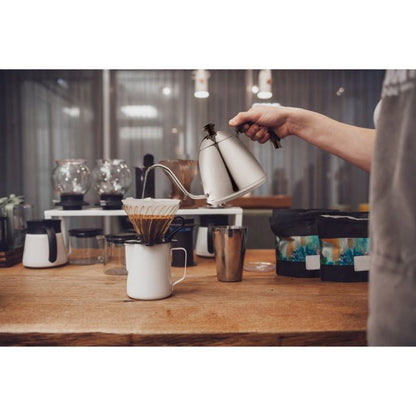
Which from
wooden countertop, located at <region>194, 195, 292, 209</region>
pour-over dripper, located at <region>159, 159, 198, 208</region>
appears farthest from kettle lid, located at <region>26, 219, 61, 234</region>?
wooden countertop, located at <region>194, 195, 292, 209</region>

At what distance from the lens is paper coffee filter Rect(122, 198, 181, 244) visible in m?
1.00

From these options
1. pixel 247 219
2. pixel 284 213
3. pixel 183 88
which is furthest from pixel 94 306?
pixel 183 88

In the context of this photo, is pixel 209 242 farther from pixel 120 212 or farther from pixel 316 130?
pixel 316 130

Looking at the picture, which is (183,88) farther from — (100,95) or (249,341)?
(249,341)

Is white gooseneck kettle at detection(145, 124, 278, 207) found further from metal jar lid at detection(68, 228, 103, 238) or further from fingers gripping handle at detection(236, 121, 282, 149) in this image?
metal jar lid at detection(68, 228, 103, 238)

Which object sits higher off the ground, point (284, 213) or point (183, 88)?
point (183, 88)

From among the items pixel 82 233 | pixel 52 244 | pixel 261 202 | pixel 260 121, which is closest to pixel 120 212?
pixel 82 233

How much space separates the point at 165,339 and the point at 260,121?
0.75m

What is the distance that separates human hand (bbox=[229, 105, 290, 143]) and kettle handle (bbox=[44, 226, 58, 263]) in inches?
29.5

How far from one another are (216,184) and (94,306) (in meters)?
0.42

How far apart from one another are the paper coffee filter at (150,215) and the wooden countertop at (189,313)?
0.56 feet

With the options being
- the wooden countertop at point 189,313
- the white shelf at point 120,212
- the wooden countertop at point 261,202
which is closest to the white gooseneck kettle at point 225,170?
the wooden countertop at point 189,313

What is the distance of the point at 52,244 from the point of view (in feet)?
4.66

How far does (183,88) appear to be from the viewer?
4836 mm
